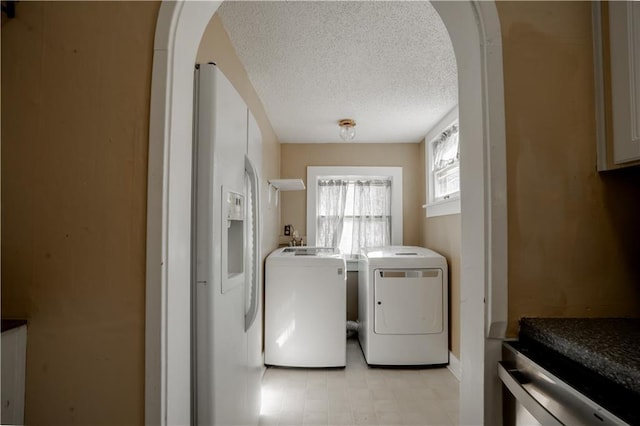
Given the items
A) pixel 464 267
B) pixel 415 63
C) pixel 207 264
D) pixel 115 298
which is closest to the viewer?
pixel 115 298

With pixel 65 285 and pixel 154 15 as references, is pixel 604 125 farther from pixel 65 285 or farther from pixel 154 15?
pixel 65 285

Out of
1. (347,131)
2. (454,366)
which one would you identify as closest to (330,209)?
(347,131)

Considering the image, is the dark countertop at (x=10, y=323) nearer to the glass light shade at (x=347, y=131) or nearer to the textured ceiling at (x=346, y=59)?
the textured ceiling at (x=346, y=59)

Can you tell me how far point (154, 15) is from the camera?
79cm

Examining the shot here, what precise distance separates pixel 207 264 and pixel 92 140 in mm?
498

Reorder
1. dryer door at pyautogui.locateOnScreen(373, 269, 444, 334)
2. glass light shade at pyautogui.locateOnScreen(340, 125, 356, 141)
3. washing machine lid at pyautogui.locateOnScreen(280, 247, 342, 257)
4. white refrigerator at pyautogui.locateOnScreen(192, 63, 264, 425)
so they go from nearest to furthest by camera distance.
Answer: white refrigerator at pyautogui.locateOnScreen(192, 63, 264, 425), dryer door at pyautogui.locateOnScreen(373, 269, 444, 334), washing machine lid at pyautogui.locateOnScreen(280, 247, 342, 257), glass light shade at pyautogui.locateOnScreen(340, 125, 356, 141)

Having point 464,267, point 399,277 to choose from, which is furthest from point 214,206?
point 399,277

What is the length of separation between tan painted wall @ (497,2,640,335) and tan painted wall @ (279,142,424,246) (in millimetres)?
3043

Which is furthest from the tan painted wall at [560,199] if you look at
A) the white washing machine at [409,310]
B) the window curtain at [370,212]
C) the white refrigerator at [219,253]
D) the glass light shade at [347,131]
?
the window curtain at [370,212]

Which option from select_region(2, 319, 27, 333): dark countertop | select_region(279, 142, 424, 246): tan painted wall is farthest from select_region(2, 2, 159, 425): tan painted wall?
select_region(279, 142, 424, 246): tan painted wall

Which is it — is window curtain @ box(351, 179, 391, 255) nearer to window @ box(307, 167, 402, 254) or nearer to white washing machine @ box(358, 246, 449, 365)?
window @ box(307, 167, 402, 254)

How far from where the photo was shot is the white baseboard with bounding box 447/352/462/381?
99.9 inches

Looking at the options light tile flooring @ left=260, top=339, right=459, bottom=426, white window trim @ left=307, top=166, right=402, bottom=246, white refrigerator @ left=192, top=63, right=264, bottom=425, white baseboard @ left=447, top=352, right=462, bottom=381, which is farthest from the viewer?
white window trim @ left=307, top=166, right=402, bottom=246

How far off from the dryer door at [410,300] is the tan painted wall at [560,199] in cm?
190
